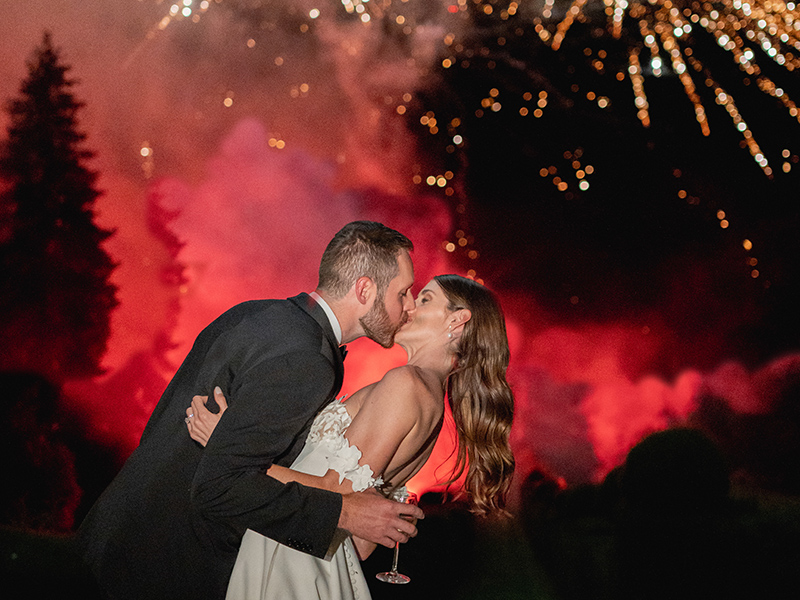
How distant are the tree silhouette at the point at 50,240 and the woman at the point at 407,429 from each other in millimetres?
5830

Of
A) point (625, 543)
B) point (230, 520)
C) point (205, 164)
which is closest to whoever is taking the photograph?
point (230, 520)

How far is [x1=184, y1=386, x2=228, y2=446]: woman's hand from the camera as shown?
5.37 ft

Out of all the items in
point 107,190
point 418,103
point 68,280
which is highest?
point 418,103

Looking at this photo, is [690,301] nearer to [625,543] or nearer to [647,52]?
[647,52]

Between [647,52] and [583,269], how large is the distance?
319 cm

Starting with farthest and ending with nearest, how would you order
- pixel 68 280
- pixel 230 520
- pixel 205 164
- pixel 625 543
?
pixel 205 164 → pixel 68 280 → pixel 625 543 → pixel 230 520

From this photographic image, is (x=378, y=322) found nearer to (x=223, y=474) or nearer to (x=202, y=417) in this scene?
(x=202, y=417)

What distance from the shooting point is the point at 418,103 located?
348 inches

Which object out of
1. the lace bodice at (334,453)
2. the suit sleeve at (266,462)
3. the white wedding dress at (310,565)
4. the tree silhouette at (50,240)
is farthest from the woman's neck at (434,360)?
the tree silhouette at (50,240)

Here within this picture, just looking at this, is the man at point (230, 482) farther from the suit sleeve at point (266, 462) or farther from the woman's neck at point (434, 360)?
the woman's neck at point (434, 360)

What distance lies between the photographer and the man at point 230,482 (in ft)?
4.88

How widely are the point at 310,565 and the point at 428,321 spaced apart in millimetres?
1090

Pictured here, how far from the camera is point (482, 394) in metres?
2.58

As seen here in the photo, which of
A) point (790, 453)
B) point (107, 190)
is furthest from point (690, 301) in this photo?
point (107, 190)
